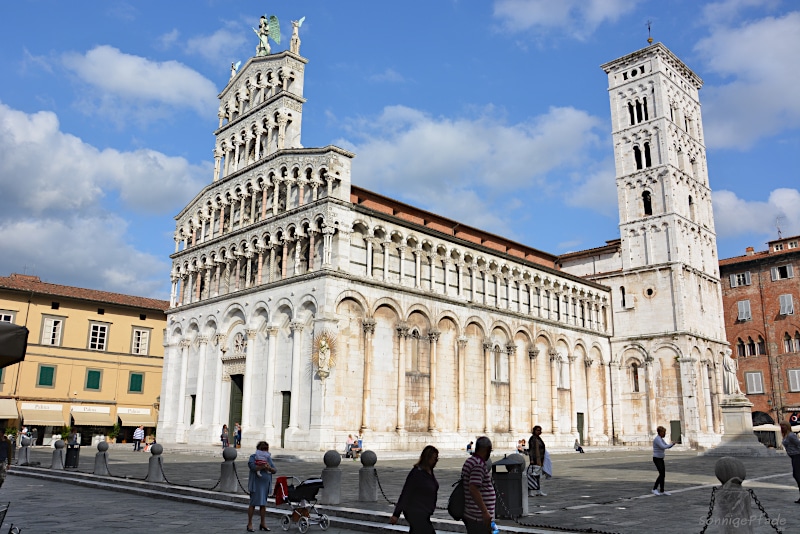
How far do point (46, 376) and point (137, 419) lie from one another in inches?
275

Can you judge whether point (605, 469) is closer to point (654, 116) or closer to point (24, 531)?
Result: point (24, 531)

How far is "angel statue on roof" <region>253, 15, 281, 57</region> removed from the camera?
3897 centimetres

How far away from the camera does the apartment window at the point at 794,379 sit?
49438 mm

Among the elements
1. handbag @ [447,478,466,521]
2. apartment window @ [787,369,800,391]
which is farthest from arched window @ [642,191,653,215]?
handbag @ [447,478,466,521]

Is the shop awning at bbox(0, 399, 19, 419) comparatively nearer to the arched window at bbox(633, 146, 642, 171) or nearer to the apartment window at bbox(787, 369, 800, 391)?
the arched window at bbox(633, 146, 642, 171)

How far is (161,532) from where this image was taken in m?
10.5

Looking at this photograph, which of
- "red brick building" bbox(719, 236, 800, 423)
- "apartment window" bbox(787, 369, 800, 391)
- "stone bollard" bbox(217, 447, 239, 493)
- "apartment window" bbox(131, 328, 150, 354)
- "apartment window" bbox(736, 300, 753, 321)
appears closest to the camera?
"stone bollard" bbox(217, 447, 239, 493)

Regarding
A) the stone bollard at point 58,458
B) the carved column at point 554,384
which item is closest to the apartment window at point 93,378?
the stone bollard at point 58,458

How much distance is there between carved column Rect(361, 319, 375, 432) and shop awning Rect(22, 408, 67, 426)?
78.1 feet

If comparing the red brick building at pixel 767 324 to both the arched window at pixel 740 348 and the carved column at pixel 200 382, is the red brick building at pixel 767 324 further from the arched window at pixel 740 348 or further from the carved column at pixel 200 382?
the carved column at pixel 200 382

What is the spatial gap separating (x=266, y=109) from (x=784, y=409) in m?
44.1

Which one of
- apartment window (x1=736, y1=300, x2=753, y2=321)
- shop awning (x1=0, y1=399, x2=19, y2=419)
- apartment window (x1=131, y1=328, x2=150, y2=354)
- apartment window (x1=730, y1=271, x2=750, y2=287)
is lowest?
shop awning (x1=0, y1=399, x2=19, y2=419)

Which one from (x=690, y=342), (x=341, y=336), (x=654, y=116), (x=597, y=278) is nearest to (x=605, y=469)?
(x=341, y=336)

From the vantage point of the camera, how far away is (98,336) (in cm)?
4569
